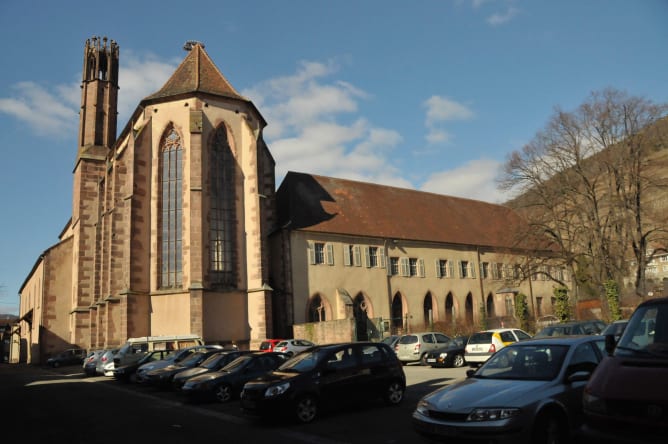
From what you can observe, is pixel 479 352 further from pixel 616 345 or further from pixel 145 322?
pixel 145 322

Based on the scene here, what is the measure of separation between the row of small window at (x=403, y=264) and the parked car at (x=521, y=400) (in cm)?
2991

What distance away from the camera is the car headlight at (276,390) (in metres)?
10.8

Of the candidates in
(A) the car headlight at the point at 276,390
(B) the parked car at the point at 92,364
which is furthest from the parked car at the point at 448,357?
(B) the parked car at the point at 92,364

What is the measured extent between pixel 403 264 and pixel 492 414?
36.2 m

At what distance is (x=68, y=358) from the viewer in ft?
127

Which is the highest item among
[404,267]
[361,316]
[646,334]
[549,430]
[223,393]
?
[404,267]

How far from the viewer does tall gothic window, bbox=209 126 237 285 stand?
33.8 m

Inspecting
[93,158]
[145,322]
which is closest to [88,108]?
[93,158]

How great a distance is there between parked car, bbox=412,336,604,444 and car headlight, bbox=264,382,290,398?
13.1 ft

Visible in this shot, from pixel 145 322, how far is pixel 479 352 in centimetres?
2061

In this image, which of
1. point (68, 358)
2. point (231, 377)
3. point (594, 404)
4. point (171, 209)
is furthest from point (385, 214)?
point (594, 404)

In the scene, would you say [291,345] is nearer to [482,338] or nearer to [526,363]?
[482,338]

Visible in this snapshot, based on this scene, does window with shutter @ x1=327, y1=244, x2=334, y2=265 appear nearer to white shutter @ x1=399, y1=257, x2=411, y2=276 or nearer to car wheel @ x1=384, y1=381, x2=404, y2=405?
white shutter @ x1=399, y1=257, x2=411, y2=276

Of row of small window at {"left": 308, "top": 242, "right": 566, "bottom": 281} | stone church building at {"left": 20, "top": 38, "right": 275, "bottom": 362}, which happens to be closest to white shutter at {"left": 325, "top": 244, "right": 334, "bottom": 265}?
row of small window at {"left": 308, "top": 242, "right": 566, "bottom": 281}
